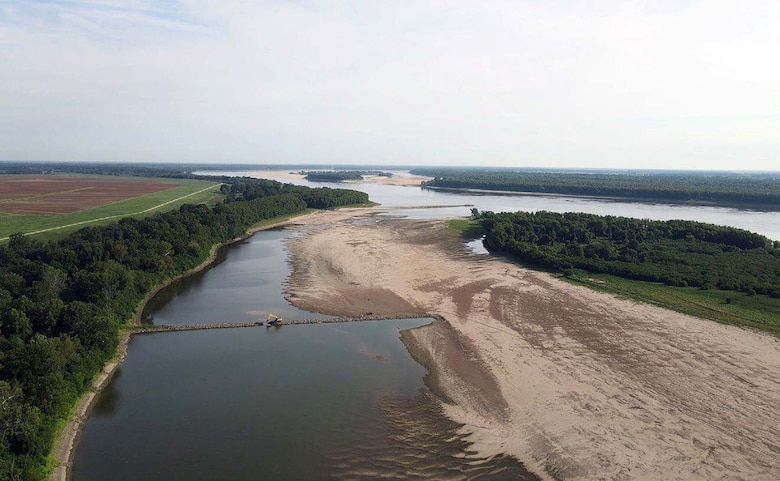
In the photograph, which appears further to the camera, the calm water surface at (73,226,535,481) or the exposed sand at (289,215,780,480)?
the exposed sand at (289,215,780,480)

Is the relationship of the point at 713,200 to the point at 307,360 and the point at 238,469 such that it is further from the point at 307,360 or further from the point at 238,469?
the point at 238,469

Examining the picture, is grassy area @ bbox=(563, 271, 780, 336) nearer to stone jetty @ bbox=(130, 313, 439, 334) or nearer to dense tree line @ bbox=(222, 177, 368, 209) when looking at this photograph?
stone jetty @ bbox=(130, 313, 439, 334)

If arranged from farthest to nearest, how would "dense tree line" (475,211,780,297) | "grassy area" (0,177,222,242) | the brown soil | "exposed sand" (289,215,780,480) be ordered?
the brown soil < "grassy area" (0,177,222,242) < "dense tree line" (475,211,780,297) < "exposed sand" (289,215,780,480)

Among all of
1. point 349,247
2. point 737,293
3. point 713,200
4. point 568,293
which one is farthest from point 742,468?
point 713,200

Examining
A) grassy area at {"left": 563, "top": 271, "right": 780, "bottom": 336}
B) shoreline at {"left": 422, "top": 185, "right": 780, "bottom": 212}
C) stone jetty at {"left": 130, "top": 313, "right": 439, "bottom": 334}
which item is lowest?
stone jetty at {"left": 130, "top": 313, "right": 439, "bottom": 334}

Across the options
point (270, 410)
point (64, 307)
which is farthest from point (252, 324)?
point (270, 410)

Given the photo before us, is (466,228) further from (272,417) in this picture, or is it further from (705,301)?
(272,417)

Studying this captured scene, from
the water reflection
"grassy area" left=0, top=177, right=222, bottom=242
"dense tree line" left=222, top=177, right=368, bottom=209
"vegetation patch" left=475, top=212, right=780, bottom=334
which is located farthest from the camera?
"dense tree line" left=222, top=177, right=368, bottom=209

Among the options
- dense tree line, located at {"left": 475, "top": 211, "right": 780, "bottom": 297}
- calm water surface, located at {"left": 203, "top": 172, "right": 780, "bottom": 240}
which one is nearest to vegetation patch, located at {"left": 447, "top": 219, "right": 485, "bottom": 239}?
dense tree line, located at {"left": 475, "top": 211, "right": 780, "bottom": 297}

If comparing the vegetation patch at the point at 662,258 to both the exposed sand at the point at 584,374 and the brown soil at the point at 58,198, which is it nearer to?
the exposed sand at the point at 584,374
